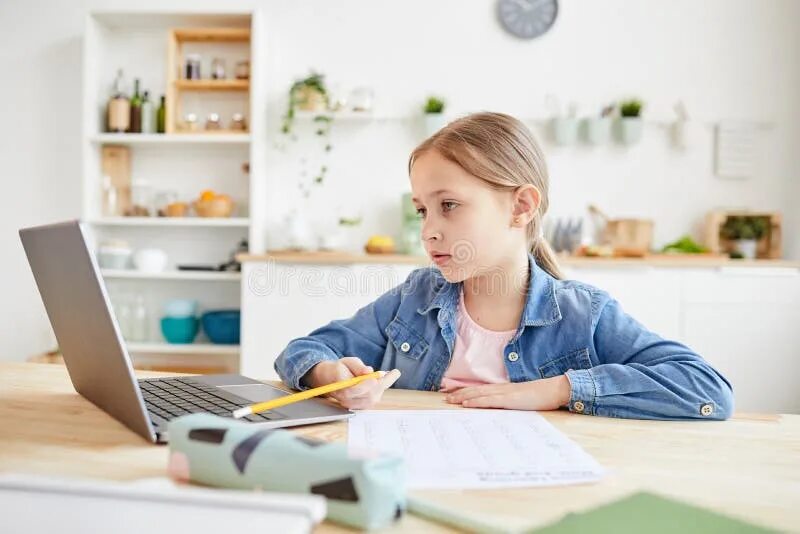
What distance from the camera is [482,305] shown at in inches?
56.9

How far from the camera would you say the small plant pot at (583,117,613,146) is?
3.75 m

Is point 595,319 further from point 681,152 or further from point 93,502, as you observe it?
point 681,152

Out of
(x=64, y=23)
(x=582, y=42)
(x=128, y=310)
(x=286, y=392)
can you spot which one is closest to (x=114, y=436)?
(x=286, y=392)

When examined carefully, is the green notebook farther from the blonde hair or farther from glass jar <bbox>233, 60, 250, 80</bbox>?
glass jar <bbox>233, 60, 250, 80</bbox>

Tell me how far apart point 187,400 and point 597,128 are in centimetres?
319

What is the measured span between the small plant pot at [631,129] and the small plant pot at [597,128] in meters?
0.08

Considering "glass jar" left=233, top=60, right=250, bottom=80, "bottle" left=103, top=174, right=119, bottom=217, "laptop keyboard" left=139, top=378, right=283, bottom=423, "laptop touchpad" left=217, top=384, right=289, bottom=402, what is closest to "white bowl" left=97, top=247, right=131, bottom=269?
"bottle" left=103, top=174, right=119, bottom=217

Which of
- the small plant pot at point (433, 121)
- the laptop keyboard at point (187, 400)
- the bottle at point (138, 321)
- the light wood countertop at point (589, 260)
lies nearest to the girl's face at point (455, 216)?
the laptop keyboard at point (187, 400)

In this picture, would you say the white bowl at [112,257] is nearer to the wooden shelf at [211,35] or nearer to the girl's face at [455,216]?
the wooden shelf at [211,35]

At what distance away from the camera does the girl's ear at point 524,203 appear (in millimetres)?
1408

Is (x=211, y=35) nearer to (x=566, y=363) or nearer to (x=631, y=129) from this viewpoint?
(x=631, y=129)

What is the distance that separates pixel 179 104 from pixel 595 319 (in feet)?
10.5

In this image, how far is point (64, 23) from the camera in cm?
398

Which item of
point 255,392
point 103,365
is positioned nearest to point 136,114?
point 255,392
